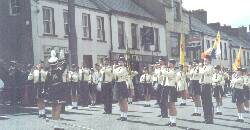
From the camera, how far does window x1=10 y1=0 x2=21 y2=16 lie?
1049 inches

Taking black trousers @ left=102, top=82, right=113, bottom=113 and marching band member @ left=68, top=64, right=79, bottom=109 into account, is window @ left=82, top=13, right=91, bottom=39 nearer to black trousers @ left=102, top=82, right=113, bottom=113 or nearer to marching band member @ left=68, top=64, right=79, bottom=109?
marching band member @ left=68, top=64, right=79, bottom=109

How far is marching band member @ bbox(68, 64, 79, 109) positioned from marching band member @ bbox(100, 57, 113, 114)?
106 inches

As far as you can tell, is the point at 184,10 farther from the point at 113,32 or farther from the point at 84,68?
the point at 84,68

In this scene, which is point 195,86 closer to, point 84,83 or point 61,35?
point 84,83

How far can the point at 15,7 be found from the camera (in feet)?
88.1

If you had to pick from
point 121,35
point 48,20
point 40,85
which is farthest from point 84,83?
point 121,35

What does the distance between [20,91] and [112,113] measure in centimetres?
588

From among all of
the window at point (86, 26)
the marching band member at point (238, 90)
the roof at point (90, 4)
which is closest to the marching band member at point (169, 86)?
the marching band member at point (238, 90)

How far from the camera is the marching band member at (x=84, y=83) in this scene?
2098cm

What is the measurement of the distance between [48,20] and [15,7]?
209 cm

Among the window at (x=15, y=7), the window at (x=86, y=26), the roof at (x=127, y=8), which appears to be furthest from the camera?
the roof at (x=127, y=8)

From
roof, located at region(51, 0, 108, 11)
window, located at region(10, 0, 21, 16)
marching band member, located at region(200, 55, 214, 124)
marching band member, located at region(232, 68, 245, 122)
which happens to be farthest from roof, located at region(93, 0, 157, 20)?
marching band member, located at region(200, 55, 214, 124)

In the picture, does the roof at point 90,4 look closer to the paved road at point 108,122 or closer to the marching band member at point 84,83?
the marching band member at point 84,83

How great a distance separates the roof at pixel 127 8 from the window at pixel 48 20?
5.92m
